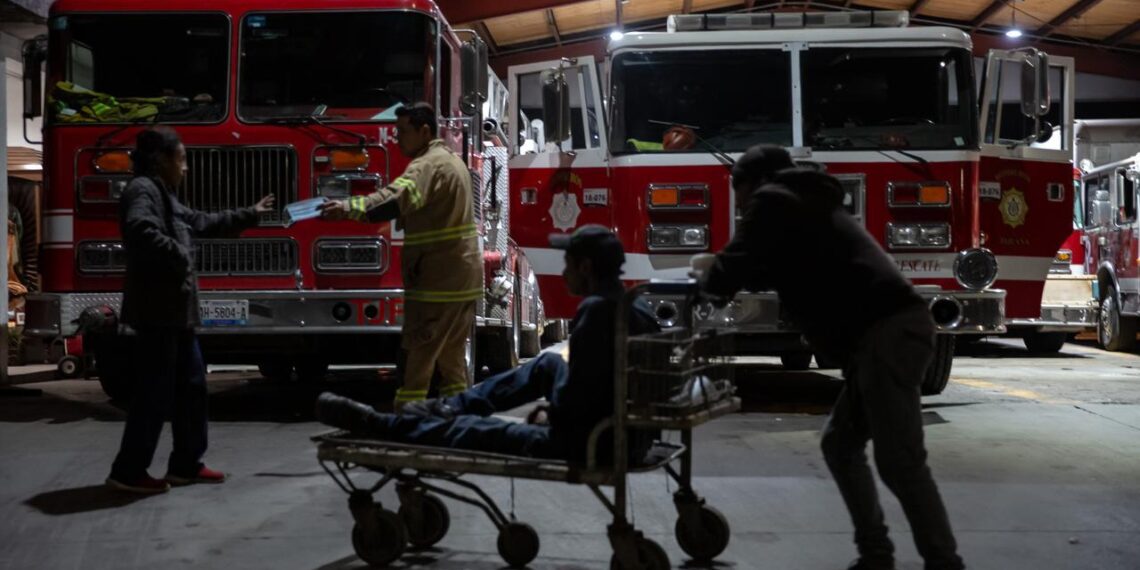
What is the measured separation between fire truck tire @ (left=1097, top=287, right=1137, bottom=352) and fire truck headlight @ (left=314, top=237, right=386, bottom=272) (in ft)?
42.6

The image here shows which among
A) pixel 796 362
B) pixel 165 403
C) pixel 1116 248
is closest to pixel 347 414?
pixel 165 403

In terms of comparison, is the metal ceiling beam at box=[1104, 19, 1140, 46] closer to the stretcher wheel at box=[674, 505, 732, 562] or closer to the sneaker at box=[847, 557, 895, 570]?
the stretcher wheel at box=[674, 505, 732, 562]

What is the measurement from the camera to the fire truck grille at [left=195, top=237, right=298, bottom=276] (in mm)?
9625

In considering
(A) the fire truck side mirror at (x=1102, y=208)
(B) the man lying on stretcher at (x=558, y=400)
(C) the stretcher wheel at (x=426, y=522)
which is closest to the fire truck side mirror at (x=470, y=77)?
(B) the man lying on stretcher at (x=558, y=400)

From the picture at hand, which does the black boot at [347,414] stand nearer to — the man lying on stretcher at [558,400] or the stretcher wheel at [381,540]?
the man lying on stretcher at [558,400]

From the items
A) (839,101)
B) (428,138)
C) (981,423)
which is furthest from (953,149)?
(428,138)

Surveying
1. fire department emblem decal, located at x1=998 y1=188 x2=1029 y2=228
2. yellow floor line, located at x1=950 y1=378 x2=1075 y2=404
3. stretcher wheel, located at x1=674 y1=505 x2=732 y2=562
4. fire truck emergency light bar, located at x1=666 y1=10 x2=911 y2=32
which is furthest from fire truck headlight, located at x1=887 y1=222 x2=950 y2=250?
stretcher wheel, located at x1=674 y1=505 x2=732 y2=562

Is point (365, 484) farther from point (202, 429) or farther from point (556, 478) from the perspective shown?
point (556, 478)

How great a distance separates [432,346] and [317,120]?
295cm

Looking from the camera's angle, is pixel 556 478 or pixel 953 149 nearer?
pixel 556 478

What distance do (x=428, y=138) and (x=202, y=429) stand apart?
2.01 metres

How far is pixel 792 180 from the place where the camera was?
15.9ft

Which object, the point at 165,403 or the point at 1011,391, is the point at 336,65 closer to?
the point at 165,403

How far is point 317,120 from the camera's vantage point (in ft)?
31.4
